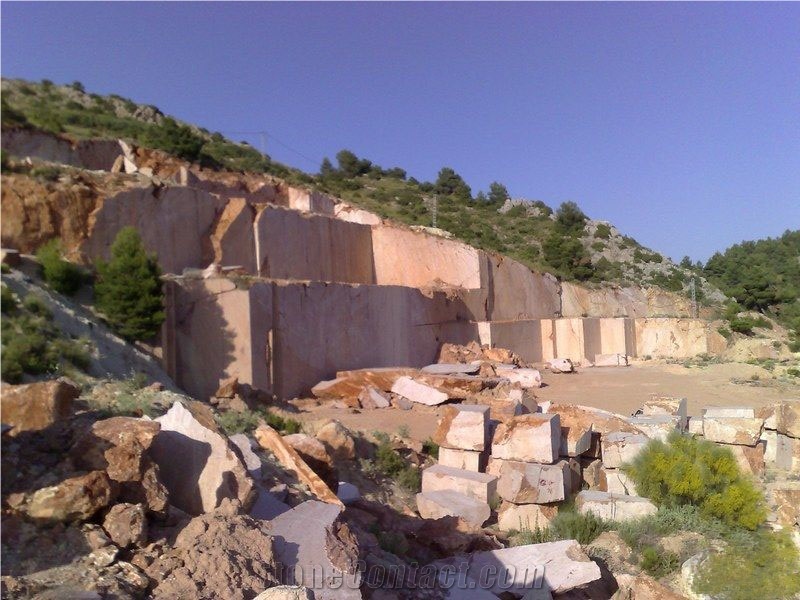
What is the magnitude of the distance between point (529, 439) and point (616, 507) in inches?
53.2

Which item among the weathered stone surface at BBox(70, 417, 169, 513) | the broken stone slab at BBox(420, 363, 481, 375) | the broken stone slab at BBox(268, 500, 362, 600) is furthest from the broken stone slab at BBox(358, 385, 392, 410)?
the weathered stone surface at BBox(70, 417, 169, 513)

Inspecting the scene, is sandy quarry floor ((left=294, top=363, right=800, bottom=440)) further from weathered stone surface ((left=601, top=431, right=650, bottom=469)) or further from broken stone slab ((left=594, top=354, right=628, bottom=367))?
weathered stone surface ((left=601, top=431, right=650, bottom=469))

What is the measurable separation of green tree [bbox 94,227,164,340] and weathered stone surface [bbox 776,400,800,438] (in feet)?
33.0

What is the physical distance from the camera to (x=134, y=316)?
35.8 feet

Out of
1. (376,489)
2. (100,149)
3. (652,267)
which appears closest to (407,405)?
(376,489)

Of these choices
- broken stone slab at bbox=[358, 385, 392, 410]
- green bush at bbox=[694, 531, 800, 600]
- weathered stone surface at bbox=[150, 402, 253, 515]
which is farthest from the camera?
broken stone slab at bbox=[358, 385, 392, 410]

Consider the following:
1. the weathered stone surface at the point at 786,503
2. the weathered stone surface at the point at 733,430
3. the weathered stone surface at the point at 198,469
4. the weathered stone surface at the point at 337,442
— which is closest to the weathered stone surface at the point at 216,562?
the weathered stone surface at the point at 198,469

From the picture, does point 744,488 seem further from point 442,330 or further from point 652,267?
point 652,267

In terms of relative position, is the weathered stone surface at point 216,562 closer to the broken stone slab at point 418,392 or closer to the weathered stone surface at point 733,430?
the weathered stone surface at point 733,430

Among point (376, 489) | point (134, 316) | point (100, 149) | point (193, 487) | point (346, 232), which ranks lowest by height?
point (376, 489)

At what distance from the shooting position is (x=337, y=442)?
957 centimetres

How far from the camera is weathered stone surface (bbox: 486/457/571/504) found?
24.9 feet

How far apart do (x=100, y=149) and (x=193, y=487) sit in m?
18.9

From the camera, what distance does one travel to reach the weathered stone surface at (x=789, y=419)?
27.8ft
